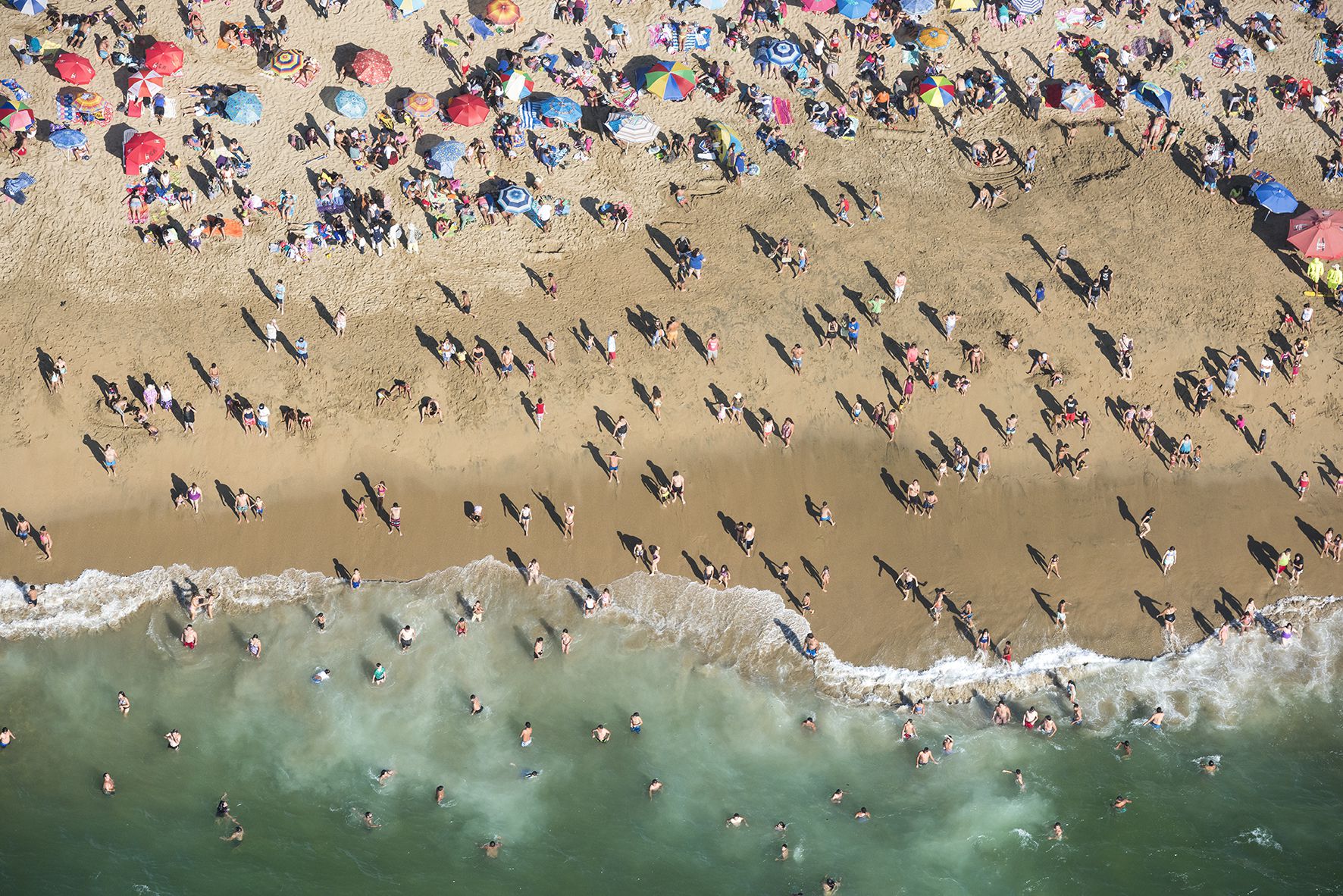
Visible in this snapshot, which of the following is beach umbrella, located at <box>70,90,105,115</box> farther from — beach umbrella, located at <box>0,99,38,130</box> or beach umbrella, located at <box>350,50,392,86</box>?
beach umbrella, located at <box>350,50,392,86</box>

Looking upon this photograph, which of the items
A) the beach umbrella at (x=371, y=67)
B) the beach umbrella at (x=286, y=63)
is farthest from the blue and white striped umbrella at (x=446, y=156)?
the beach umbrella at (x=286, y=63)

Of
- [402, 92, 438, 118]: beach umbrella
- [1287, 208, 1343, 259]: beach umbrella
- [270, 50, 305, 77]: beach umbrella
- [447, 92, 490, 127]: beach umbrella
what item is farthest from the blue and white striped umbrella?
[1287, 208, 1343, 259]: beach umbrella

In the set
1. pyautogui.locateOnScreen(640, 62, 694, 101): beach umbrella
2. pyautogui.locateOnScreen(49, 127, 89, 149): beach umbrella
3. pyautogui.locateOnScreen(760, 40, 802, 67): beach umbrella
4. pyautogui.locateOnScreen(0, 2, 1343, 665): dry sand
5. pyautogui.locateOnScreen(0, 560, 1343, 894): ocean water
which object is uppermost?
pyautogui.locateOnScreen(760, 40, 802, 67): beach umbrella

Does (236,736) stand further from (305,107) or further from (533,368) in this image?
(305,107)

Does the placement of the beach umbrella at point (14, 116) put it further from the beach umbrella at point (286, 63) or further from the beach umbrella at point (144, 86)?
the beach umbrella at point (286, 63)

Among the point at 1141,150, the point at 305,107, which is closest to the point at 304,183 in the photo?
the point at 305,107
